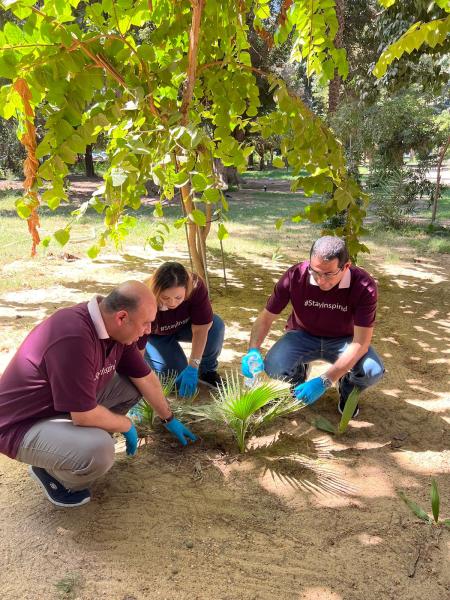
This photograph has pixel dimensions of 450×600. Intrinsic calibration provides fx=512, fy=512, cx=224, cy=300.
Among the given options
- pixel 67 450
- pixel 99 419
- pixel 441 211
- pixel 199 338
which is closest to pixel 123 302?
pixel 99 419

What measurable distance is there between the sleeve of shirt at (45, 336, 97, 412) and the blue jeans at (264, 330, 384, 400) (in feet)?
4.80

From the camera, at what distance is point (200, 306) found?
10.3 feet

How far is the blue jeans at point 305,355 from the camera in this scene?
3125mm

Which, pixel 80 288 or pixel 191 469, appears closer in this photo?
pixel 191 469

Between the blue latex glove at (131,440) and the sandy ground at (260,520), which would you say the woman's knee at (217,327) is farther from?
the blue latex glove at (131,440)

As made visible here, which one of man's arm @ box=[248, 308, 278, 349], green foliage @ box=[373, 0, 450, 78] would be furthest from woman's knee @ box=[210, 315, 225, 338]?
green foliage @ box=[373, 0, 450, 78]

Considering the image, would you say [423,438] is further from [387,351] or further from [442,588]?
[387,351]

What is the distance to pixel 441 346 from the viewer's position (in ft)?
14.2

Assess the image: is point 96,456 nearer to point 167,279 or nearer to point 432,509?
point 167,279

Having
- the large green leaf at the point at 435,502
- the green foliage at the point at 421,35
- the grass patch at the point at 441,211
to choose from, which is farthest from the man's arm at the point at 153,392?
the grass patch at the point at 441,211

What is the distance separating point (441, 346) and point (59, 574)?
3523 mm

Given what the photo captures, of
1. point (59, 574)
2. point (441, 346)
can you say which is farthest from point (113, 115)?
point (441, 346)

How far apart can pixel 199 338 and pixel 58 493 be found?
130 centimetres

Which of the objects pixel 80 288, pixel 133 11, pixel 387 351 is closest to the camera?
pixel 133 11
